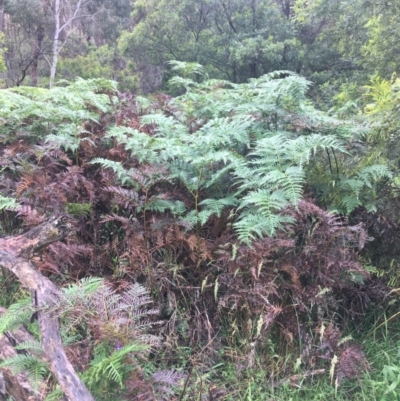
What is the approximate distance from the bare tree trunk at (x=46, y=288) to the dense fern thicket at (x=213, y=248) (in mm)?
90

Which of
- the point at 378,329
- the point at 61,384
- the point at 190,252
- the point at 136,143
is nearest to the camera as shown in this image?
the point at 61,384

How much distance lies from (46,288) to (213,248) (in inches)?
41.3

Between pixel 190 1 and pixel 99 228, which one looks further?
pixel 190 1

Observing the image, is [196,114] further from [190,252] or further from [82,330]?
[82,330]

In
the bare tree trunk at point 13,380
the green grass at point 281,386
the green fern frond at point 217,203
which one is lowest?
the green grass at point 281,386

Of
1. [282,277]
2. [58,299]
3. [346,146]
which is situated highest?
[346,146]

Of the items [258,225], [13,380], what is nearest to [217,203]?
[258,225]

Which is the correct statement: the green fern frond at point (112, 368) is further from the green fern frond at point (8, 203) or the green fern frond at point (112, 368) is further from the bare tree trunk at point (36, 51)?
the bare tree trunk at point (36, 51)

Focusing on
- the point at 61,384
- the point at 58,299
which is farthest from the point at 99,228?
the point at 61,384

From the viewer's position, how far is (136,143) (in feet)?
9.31

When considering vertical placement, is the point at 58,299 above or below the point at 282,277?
above

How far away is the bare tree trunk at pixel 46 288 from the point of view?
1435 mm

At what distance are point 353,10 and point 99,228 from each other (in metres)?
7.79

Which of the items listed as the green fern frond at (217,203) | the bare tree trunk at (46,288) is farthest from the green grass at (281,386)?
the green fern frond at (217,203)
